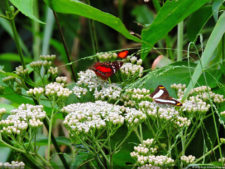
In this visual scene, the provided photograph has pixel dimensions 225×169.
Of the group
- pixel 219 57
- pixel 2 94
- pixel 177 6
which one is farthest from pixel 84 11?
pixel 219 57

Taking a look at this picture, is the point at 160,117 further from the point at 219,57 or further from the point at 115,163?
the point at 219,57

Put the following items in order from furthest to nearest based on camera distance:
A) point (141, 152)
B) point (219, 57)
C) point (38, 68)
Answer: point (219, 57) → point (38, 68) → point (141, 152)

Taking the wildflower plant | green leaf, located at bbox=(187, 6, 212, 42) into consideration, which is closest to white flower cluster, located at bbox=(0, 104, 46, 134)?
the wildflower plant

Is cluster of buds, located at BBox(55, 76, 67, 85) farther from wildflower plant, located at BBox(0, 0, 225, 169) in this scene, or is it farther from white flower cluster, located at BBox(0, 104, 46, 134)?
white flower cluster, located at BBox(0, 104, 46, 134)

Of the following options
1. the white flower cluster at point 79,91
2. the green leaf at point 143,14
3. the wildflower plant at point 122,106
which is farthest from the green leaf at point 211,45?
the green leaf at point 143,14

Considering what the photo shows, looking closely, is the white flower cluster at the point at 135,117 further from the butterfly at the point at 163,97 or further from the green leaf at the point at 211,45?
the green leaf at the point at 211,45

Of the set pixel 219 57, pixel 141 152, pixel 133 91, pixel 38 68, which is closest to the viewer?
pixel 141 152

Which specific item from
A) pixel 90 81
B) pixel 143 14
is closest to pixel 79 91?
pixel 90 81
